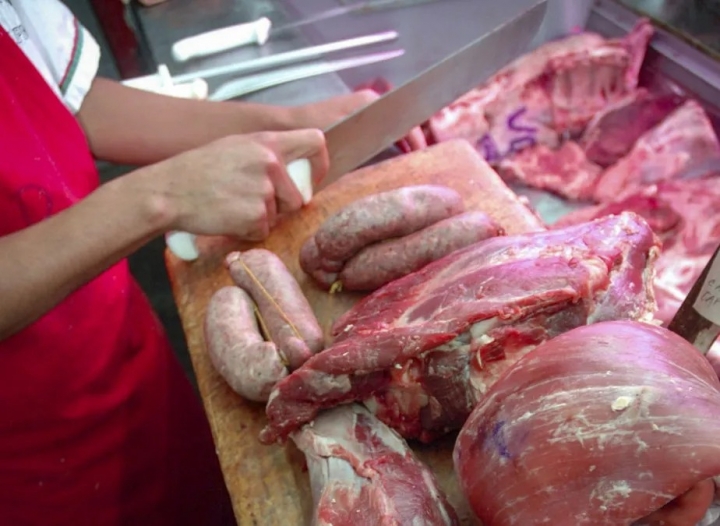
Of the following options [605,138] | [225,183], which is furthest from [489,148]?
[225,183]

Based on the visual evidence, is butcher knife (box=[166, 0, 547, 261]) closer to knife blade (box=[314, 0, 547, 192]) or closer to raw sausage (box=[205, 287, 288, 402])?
knife blade (box=[314, 0, 547, 192])

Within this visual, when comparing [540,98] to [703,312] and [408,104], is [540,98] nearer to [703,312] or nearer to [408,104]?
[408,104]

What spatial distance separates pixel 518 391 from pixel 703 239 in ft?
4.25

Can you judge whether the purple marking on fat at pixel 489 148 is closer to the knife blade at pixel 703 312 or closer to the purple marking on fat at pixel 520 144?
the purple marking on fat at pixel 520 144

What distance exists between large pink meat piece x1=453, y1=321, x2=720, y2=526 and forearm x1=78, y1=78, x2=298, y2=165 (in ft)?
6.09

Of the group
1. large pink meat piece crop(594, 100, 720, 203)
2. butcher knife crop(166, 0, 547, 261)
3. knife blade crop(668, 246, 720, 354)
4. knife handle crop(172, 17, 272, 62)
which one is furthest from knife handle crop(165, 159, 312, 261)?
knife handle crop(172, 17, 272, 62)

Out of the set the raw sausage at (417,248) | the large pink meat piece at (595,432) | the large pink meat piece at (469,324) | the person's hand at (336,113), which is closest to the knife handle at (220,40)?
the person's hand at (336,113)

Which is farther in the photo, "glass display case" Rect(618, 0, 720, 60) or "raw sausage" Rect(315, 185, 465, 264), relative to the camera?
"glass display case" Rect(618, 0, 720, 60)

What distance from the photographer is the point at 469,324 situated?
4.99ft

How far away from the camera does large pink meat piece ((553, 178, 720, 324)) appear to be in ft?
6.79

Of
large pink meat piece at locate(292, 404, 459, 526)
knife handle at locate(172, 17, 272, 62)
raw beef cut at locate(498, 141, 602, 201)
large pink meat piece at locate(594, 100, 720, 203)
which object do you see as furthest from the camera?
knife handle at locate(172, 17, 272, 62)

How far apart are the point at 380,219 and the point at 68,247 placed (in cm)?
95

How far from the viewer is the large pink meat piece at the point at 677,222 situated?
2.07 metres

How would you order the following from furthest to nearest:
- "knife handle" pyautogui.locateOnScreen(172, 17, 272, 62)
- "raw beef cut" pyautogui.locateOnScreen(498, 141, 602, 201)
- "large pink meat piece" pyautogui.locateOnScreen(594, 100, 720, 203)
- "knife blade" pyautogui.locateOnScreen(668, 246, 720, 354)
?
"knife handle" pyautogui.locateOnScreen(172, 17, 272, 62), "raw beef cut" pyautogui.locateOnScreen(498, 141, 602, 201), "large pink meat piece" pyautogui.locateOnScreen(594, 100, 720, 203), "knife blade" pyautogui.locateOnScreen(668, 246, 720, 354)
